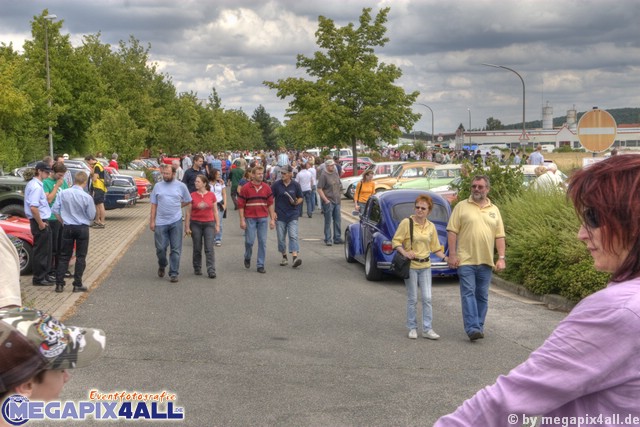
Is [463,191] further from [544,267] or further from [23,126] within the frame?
[23,126]

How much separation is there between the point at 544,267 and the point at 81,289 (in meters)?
6.82

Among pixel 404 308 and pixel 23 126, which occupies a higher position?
pixel 23 126

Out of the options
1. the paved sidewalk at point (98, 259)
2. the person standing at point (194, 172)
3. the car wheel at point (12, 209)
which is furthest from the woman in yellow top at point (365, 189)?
the car wheel at point (12, 209)

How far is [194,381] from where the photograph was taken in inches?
264

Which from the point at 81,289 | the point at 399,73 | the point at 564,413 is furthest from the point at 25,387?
the point at 399,73

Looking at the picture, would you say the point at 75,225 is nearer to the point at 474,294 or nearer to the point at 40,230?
the point at 40,230

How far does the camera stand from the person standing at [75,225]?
11.3 m

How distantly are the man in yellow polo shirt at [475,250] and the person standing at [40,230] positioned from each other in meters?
6.42

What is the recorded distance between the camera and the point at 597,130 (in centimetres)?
1403

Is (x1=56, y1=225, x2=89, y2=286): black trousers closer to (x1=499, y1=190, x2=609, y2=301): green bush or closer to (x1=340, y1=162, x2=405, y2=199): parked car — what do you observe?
(x1=499, y1=190, x2=609, y2=301): green bush

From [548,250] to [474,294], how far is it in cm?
329

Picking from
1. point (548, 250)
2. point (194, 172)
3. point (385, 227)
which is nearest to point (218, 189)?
point (194, 172)

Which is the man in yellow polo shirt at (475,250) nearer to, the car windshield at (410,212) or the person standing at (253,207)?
the car windshield at (410,212)

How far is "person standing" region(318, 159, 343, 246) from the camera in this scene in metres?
18.0
